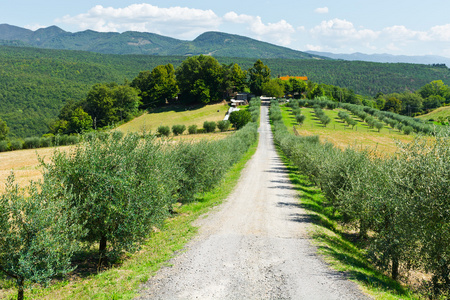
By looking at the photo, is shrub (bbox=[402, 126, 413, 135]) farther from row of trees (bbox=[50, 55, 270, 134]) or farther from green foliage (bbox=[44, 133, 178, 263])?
green foliage (bbox=[44, 133, 178, 263])

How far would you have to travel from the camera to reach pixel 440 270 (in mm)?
11484

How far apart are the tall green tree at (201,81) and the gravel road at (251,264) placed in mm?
94873

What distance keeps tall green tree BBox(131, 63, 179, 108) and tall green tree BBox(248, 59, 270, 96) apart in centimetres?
3798

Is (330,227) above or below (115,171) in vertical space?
below

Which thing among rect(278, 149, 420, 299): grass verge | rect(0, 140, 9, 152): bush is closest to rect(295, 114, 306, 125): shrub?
rect(278, 149, 420, 299): grass verge

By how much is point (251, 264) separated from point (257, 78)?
129139 millimetres

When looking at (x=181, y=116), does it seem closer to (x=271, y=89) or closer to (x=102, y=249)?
(x=271, y=89)

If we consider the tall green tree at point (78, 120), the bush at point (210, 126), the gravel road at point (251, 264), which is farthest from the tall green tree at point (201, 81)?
the gravel road at point (251, 264)

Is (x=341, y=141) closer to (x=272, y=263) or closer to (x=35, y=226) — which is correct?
(x=272, y=263)

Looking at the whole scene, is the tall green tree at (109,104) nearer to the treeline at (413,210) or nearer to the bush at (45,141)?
the bush at (45,141)

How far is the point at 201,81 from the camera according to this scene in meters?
116

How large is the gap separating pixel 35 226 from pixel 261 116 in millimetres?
107734

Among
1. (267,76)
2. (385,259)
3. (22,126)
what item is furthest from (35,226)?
(267,76)

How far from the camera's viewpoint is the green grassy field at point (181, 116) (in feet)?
320
